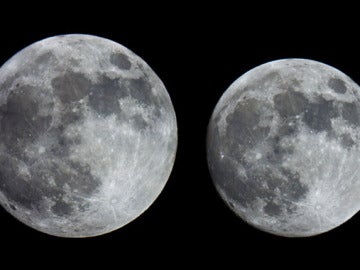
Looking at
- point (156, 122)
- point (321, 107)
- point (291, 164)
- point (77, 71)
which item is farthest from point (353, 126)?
point (77, 71)

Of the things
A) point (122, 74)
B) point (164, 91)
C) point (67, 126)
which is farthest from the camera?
point (164, 91)

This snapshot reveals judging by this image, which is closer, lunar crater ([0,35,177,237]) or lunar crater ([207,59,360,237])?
lunar crater ([0,35,177,237])

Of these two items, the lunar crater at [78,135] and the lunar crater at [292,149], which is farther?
the lunar crater at [292,149]

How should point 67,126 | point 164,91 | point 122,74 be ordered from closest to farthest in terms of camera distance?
point 67,126 < point 122,74 < point 164,91

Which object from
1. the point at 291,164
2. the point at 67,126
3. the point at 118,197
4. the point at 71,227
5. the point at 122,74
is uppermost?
the point at 122,74

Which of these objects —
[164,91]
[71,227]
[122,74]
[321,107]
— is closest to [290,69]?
[321,107]

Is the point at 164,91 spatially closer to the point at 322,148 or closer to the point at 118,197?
the point at 118,197

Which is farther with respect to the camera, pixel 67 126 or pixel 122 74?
pixel 122 74

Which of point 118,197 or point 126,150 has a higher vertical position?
point 126,150

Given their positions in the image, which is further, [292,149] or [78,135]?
[292,149]

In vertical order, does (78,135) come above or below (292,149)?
above
